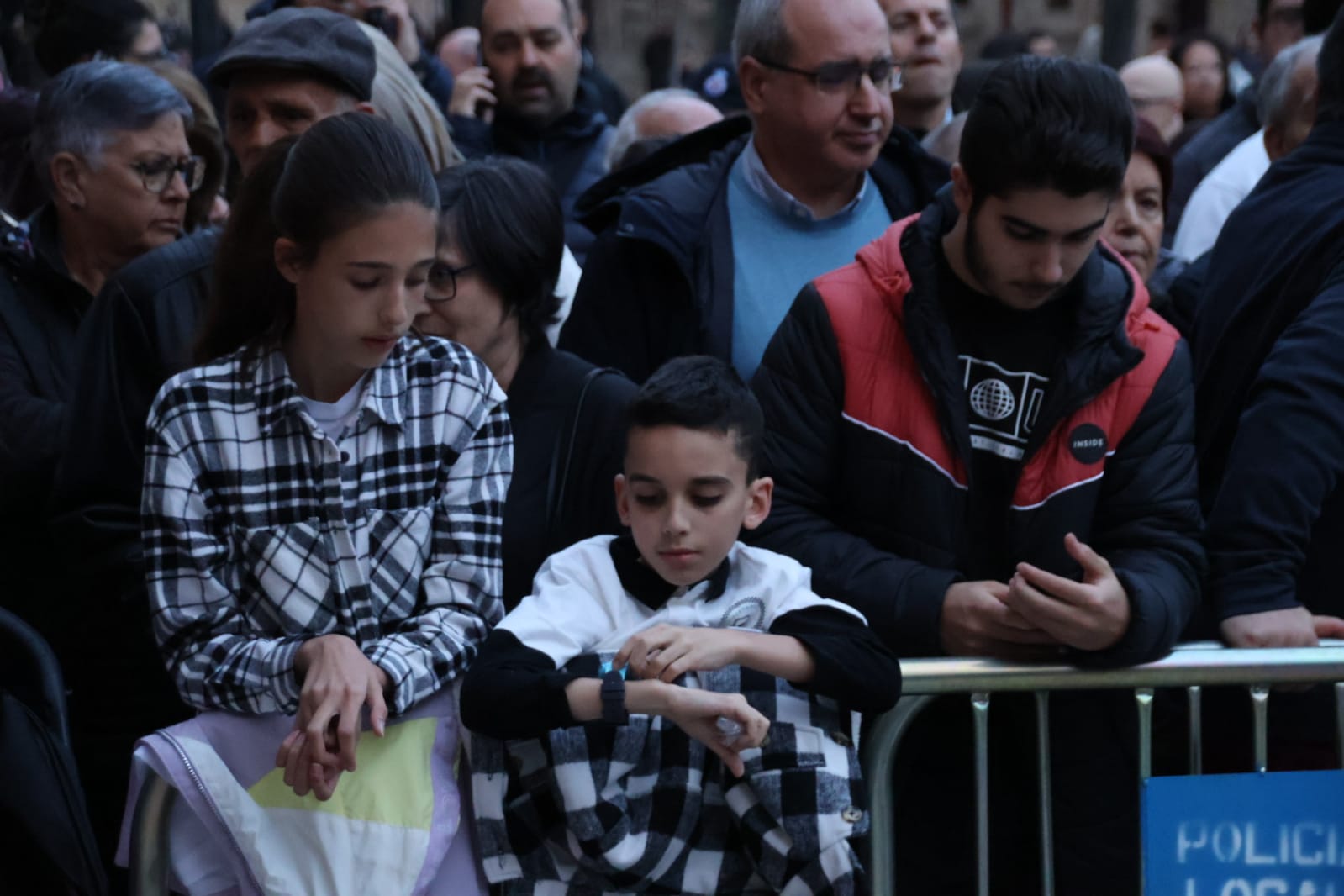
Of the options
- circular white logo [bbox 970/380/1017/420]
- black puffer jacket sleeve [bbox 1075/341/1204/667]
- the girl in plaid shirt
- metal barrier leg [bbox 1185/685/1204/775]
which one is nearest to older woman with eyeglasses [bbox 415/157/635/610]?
A: the girl in plaid shirt

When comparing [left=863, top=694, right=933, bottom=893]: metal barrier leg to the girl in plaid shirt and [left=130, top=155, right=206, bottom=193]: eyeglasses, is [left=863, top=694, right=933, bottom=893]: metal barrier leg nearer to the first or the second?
the girl in plaid shirt

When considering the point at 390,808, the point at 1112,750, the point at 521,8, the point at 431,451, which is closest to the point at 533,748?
the point at 390,808

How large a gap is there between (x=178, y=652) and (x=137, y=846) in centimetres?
31

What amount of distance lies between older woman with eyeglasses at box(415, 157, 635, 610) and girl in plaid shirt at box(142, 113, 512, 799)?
195 mm

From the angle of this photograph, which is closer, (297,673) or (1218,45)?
(297,673)

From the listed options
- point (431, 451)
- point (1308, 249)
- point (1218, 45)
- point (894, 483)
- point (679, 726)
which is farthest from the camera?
point (1218, 45)

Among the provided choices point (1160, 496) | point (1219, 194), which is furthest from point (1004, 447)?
point (1219, 194)

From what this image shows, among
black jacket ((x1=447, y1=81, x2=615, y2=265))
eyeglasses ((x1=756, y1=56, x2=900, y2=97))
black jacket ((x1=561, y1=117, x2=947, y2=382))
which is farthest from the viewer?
black jacket ((x1=447, y1=81, x2=615, y2=265))

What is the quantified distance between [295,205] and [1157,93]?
6.33 metres

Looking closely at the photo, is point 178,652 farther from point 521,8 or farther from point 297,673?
point 521,8

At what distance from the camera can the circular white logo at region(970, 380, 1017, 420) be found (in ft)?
10.4

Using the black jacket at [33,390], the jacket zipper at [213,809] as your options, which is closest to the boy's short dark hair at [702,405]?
the jacket zipper at [213,809]

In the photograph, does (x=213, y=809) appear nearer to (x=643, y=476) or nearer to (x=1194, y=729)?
(x=643, y=476)

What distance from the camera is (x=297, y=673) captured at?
2.71m
